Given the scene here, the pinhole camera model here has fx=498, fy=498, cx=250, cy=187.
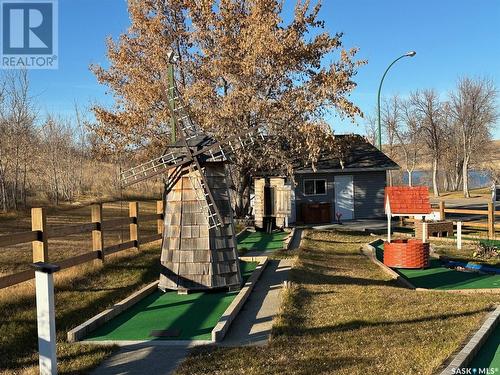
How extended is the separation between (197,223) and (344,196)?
1853 centimetres

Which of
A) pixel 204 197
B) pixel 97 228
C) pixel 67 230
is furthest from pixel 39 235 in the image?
pixel 204 197

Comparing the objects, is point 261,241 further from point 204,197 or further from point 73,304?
point 73,304

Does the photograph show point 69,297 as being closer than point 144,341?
No

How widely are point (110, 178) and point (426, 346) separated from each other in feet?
119

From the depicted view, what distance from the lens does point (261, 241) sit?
17641mm

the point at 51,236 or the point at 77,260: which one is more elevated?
the point at 51,236

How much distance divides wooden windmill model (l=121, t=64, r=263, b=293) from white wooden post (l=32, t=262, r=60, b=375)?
4.53 m

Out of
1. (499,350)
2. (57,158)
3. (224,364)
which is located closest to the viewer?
(224,364)

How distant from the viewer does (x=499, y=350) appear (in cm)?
579

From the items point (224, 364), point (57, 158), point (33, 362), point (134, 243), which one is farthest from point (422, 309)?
point (57, 158)

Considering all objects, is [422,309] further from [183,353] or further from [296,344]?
[183,353]

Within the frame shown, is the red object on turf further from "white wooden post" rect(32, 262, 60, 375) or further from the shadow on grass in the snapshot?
"white wooden post" rect(32, 262, 60, 375)

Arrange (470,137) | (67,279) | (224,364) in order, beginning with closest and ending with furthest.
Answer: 1. (224,364)
2. (67,279)
3. (470,137)

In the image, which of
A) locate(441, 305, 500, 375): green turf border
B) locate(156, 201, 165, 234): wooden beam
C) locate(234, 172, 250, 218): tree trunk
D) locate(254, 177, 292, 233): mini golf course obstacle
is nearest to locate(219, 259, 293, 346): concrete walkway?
locate(441, 305, 500, 375): green turf border
